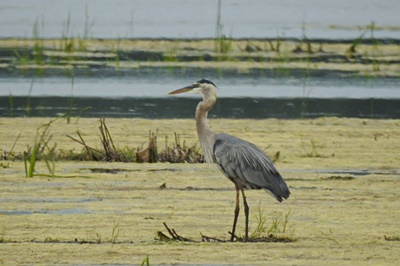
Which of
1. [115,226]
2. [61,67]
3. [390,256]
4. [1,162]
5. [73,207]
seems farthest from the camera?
[61,67]

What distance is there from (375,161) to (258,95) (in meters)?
6.06

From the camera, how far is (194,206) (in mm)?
8680

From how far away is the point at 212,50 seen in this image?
71.8ft

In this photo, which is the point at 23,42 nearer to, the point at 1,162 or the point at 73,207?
the point at 1,162

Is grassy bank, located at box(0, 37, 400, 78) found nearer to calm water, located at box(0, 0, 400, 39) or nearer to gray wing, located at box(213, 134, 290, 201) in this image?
calm water, located at box(0, 0, 400, 39)

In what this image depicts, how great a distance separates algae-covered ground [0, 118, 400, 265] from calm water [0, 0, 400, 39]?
12.0m

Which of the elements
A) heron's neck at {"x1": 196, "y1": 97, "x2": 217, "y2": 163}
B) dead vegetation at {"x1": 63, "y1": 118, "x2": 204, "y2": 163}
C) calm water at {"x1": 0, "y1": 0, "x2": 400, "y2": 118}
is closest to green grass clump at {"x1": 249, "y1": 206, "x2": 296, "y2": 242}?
heron's neck at {"x1": 196, "y1": 97, "x2": 217, "y2": 163}

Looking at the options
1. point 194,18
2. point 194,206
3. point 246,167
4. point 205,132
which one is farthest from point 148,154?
point 194,18

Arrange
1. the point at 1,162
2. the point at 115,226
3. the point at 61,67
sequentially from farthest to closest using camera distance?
the point at 61,67
the point at 1,162
the point at 115,226

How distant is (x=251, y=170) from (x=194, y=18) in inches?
860

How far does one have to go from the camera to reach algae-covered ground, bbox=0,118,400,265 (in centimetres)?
718

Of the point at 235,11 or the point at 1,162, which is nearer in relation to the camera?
the point at 1,162

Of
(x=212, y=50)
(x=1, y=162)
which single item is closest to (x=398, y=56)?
(x=212, y=50)

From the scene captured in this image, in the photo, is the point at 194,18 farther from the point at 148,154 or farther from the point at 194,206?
the point at 194,206
